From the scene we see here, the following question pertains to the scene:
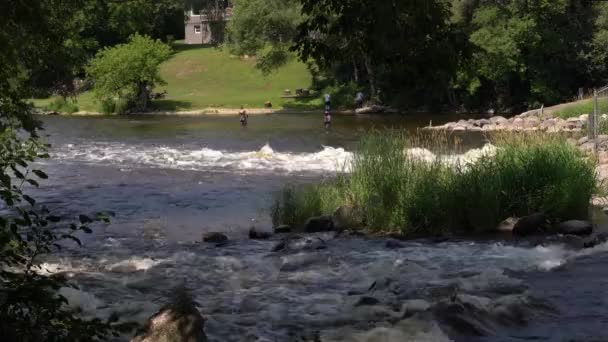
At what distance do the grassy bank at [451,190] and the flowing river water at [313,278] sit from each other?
895mm

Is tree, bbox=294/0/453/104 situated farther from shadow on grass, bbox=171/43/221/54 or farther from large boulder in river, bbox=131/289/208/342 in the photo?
shadow on grass, bbox=171/43/221/54

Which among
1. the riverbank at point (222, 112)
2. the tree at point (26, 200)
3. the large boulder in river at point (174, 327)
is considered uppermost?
the tree at point (26, 200)

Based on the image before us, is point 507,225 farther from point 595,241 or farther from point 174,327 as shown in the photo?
point 174,327

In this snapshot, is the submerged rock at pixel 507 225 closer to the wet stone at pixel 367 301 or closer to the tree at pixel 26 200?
the wet stone at pixel 367 301

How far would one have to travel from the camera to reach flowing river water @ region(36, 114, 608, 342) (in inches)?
331

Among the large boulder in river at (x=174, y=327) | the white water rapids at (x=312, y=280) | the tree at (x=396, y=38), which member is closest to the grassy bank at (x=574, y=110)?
the white water rapids at (x=312, y=280)

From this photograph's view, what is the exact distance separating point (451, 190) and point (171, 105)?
168ft

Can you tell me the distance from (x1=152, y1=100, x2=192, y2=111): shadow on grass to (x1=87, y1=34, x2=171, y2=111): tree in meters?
1.09

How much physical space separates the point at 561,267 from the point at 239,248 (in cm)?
523

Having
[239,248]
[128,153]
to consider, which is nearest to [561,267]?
[239,248]

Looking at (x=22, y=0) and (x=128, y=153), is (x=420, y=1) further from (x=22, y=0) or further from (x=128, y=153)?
(x=128, y=153)

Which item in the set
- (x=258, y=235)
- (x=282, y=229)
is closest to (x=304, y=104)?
(x=282, y=229)

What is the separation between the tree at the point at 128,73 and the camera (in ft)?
199

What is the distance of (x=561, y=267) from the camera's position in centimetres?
1095
